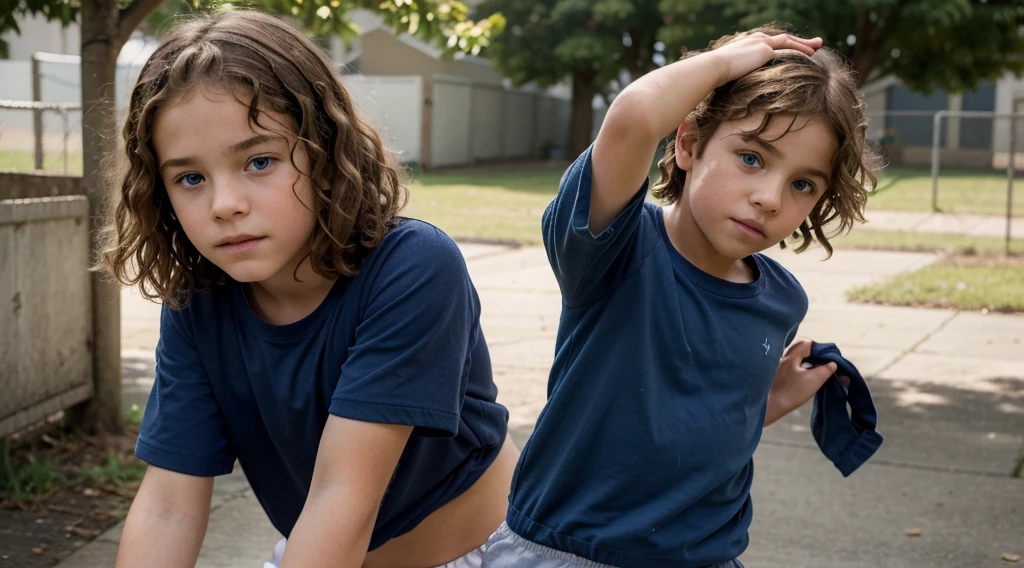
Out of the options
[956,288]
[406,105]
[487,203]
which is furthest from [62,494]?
[406,105]

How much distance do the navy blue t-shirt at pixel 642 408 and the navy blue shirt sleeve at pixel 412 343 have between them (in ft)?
0.64

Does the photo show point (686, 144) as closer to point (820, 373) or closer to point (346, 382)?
point (820, 373)

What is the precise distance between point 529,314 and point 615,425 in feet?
18.9

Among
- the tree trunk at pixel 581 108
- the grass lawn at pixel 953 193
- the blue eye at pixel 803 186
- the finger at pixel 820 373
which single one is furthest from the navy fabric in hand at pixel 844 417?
the tree trunk at pixel 581 108

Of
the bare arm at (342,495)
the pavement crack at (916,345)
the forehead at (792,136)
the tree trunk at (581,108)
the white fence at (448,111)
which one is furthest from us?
the tree trunk at (581,108)

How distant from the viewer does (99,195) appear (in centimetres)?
441

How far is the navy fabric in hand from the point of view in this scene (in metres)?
2.31

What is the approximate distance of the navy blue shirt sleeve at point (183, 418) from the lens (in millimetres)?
1974

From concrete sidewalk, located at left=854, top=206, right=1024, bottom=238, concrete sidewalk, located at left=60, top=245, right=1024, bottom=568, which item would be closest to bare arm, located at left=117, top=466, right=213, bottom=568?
concrete sidewalk, located at left=60, top=245, right=1024, bottom=568

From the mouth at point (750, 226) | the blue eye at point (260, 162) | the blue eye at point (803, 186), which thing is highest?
the blue eye at point (260, 162)

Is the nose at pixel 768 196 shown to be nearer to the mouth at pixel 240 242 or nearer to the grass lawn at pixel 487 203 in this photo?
the mouth at pixel 240 242

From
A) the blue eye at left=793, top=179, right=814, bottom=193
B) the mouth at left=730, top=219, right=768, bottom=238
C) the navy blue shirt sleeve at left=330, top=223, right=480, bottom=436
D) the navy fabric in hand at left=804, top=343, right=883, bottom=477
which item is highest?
the blue eye at left=793, top=179, right=814, bottom=193

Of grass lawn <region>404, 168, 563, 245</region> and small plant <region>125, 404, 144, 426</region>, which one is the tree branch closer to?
small plant <region>125, 404, 144, 426</region>

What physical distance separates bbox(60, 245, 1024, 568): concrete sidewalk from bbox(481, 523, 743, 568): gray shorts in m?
1.49
